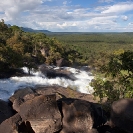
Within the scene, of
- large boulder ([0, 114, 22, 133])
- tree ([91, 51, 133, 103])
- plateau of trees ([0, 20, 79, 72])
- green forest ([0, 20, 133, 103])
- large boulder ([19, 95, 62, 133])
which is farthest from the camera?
plateau of trees ([0, 20, 79, 72])

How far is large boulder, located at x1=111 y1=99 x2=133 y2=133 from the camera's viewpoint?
36.4 ft

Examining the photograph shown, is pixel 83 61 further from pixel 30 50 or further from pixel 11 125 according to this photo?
pixel 11 125

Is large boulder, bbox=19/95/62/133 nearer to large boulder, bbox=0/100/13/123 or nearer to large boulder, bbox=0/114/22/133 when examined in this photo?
large boulder, bbox=0/114/22/133

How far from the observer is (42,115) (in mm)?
Result: 11000

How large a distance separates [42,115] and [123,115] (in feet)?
13.9

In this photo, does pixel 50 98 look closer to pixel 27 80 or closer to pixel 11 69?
pixel 27 80

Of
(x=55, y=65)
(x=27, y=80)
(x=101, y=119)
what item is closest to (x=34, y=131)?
(x=101, y=119)

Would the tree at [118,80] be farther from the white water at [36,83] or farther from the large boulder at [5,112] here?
the white water at [36,83]

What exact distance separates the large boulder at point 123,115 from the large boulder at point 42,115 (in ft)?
10.1

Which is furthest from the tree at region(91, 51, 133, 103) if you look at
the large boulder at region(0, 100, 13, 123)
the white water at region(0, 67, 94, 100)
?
the white water at region(0, 67, 94, 100)

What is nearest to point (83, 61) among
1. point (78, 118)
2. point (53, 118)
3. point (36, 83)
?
point (36, 83)

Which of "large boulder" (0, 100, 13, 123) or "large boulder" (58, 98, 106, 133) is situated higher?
"large boulder" (58, 98, 106, 133)

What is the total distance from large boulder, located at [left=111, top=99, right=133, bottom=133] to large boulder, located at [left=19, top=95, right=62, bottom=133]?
3.08 metres

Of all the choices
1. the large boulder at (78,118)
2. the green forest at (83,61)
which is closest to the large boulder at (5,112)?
the large boulder at (78,118)
